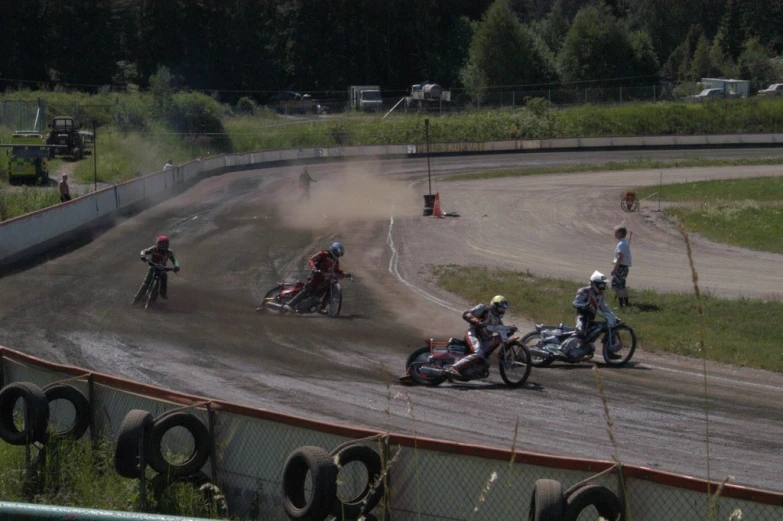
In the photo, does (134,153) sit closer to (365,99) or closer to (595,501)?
(365,99)

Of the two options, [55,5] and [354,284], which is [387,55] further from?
[354,284]

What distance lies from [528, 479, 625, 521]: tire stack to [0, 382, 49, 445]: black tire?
5456 millimetres

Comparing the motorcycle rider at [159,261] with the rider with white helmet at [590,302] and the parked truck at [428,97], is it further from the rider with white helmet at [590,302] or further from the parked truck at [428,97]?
the parked truck at [428,97]

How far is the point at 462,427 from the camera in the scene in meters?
13.1

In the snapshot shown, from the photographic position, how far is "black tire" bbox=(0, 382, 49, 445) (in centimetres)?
996

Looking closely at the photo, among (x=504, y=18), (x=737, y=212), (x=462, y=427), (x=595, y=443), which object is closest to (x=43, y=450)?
(x=462, y=427)

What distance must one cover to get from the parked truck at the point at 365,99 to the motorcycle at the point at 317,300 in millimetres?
65936

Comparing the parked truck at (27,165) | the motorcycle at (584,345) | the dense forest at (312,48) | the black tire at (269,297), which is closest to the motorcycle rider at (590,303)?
the motorcycle at (584,345)

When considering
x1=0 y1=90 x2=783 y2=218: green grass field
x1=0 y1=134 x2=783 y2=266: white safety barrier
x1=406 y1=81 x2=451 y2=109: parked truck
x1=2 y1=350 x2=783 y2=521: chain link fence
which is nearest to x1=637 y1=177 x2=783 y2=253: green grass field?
x1=0 y1=134 x2=783 y2=266: white safety barrier

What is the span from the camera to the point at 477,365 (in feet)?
50.4

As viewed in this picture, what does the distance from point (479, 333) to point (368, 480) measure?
742 centimetres

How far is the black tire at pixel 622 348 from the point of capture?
17.0 meters

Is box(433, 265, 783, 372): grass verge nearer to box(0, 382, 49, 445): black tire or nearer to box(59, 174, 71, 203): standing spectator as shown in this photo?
box(0, 382, 49, 445): black tire

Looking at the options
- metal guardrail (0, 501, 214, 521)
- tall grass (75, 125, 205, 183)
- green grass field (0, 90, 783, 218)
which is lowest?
metal guardrail (0, 501, 214, 521)
